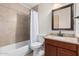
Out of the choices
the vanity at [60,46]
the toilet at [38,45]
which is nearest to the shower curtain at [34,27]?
the toilet at [38,45]

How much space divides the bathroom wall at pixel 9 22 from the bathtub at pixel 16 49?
0.18 ft

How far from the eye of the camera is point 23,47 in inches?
53.1

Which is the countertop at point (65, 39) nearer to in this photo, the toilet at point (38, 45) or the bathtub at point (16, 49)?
the toilet at point (38, 45)

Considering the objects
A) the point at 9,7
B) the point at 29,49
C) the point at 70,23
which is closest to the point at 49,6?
the point at 70,23

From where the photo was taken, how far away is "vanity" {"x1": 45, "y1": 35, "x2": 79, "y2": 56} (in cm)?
125

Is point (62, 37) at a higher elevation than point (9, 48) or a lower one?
higher

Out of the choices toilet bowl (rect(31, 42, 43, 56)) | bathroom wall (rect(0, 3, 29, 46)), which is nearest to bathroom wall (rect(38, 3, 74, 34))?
toilet bowl (rect(31, 42, 43, 56))

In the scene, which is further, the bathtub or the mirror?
the mirror

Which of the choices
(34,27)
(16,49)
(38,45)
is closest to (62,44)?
(38,45)

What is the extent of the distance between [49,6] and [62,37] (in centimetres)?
45

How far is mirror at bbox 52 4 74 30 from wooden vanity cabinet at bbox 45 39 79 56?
0.21 meters

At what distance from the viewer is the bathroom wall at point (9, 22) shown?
123cm

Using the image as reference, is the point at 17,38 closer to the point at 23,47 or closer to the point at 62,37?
the point at 23,47

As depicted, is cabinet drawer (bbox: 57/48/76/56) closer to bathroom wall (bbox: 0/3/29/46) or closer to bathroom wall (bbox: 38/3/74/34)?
bathroom wall (bbox: 38/3/74/34)
